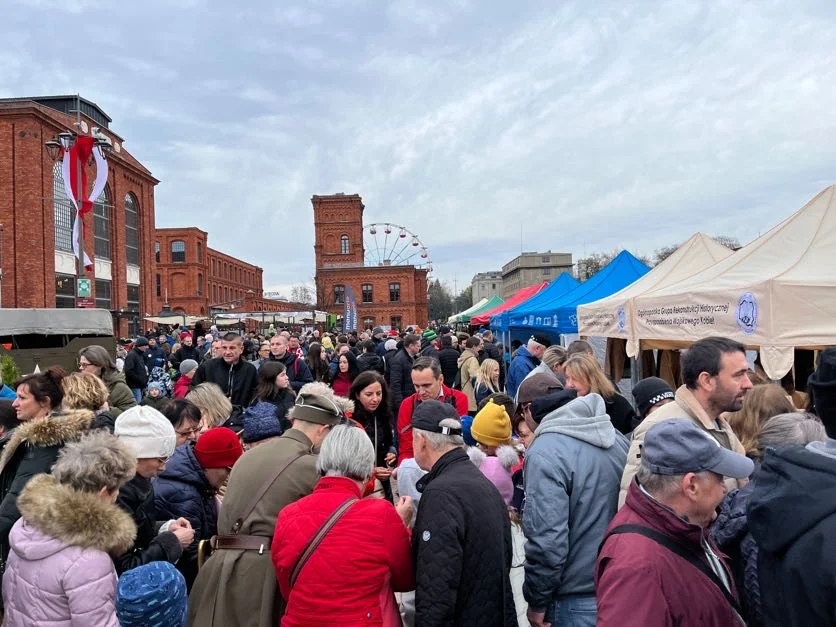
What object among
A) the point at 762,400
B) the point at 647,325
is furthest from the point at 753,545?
the point at 647,325

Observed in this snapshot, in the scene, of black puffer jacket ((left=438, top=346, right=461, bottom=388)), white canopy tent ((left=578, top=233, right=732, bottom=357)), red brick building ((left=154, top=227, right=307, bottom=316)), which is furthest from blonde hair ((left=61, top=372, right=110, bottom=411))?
red brick building ((left=154, top=227, right=307, bottom=316))

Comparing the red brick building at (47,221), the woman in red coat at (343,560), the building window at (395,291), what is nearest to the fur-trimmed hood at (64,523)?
the woman in red coat at (343,560)

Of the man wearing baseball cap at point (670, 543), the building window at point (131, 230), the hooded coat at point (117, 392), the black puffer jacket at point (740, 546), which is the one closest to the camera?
the man wearing baseball cap at point (670, 543)

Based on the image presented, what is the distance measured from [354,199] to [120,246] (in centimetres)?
3570

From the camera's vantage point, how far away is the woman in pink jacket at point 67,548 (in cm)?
228

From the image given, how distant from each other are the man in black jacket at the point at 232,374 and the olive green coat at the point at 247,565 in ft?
13.0

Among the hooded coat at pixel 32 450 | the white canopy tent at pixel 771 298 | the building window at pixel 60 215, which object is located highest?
the building window at pixel 60 215

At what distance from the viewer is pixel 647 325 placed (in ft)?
23.6

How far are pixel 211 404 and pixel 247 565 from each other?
2.29m

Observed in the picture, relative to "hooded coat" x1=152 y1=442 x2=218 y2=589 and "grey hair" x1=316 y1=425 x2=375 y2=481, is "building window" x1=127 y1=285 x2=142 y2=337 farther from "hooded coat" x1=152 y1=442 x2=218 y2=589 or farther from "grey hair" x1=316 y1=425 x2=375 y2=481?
"grey hair" x1=316 y1=425 x2=375 y2=481

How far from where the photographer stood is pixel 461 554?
2.37 meters

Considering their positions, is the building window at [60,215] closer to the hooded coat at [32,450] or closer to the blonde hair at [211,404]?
the blonde hair at [211,404]

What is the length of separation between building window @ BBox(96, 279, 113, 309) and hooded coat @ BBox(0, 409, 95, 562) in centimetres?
4055

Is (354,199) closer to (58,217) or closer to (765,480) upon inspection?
(58,217)
